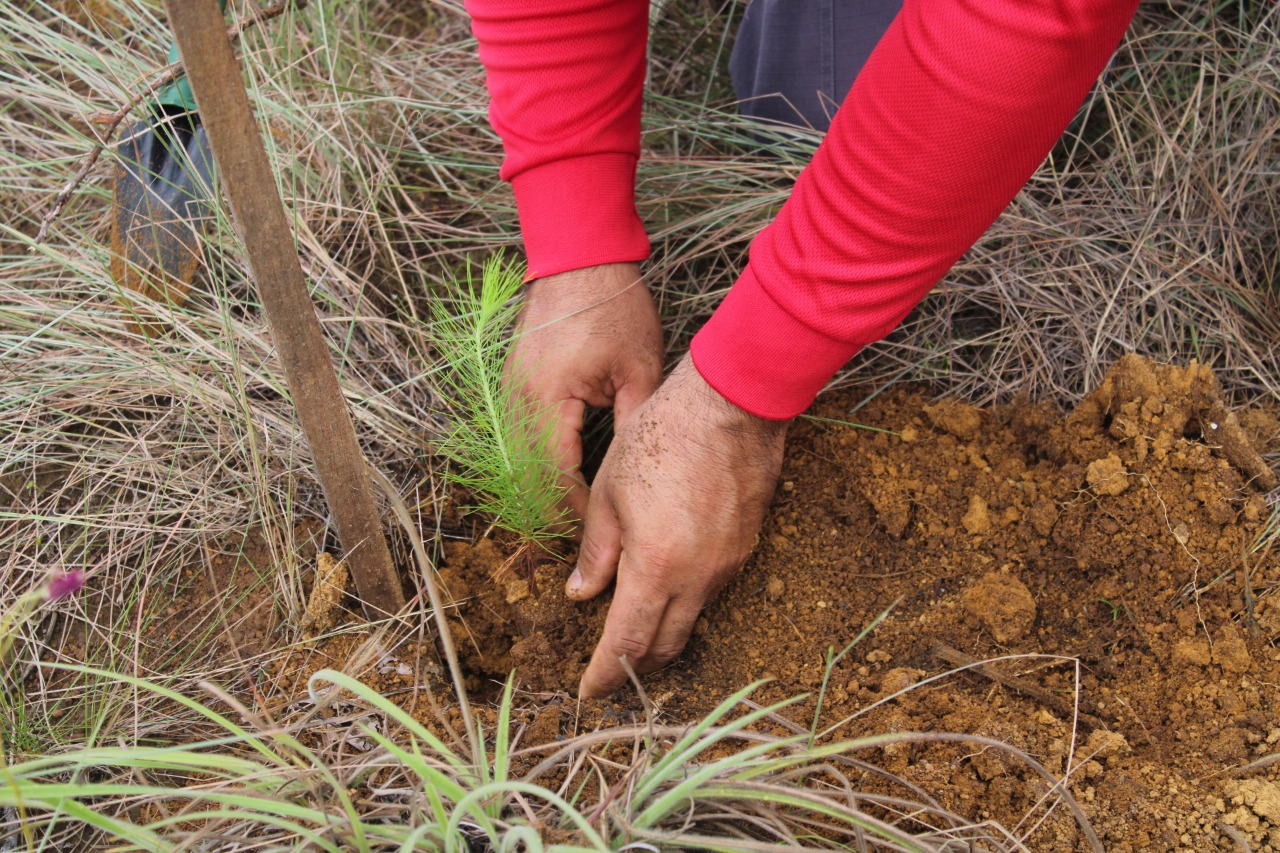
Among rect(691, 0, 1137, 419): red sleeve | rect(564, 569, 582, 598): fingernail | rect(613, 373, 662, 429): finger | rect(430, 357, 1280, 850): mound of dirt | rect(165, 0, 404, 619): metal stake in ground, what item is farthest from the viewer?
rect(613, 373, 662, 429): finger

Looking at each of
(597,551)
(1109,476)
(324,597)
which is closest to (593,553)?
(597,551)

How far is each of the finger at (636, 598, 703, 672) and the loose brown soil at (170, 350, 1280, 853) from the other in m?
0.04

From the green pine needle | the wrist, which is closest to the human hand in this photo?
the wrist

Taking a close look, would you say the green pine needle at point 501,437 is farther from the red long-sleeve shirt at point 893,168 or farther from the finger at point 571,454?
the red long-sleeve shirt at point 893,168

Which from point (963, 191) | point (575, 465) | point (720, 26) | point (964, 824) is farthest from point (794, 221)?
point (720, 26)

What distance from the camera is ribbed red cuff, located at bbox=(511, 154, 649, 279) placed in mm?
1687

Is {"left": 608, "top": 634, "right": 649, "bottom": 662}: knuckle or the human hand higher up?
the human hand

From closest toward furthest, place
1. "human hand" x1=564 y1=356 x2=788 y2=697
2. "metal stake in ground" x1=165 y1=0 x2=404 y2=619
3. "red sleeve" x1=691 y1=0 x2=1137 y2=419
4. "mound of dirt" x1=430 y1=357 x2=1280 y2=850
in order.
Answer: "metal stake in ground" x1=165 y1=0 x2=404 y2=619 < "red sleeve" x1=691 y1=0 x2=1137 y2=419 < "mound of dirt" x1=430 y1=357 x2=1280 y2=850 < "human hand" x1=564 y1=356 x2=788 y2=697

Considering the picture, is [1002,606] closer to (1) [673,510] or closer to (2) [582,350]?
(1) [673,510]

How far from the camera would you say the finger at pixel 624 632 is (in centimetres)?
141

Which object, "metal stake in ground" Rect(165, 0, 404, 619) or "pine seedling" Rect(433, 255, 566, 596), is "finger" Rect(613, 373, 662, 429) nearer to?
"pine seedling" Rect(433, 255, 566, 596)

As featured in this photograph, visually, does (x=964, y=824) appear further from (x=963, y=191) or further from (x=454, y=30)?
(x=454, y=30)

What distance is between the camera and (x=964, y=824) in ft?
3.92

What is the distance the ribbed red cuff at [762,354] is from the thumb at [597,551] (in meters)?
0.27
